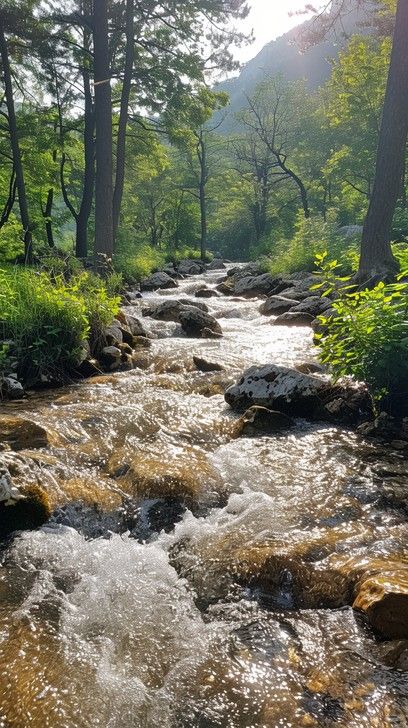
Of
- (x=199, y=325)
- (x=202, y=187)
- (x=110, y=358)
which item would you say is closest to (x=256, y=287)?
(x=199, y=325)

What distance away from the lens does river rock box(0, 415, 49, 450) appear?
389 centimetres

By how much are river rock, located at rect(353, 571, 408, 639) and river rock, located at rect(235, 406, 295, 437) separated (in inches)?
95.2

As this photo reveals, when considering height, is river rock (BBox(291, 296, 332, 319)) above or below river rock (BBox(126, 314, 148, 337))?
above

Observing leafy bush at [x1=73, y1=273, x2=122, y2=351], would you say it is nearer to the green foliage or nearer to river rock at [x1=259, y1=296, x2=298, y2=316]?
the green foliage

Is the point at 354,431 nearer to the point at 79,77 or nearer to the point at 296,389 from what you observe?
the point at 296,389

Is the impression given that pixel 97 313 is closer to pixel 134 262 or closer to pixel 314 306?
pixel 314 306

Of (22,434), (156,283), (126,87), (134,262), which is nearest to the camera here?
(22,434)

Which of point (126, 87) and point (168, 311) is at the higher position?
point (126, 87)

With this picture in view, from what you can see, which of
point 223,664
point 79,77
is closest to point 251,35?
point 79,77

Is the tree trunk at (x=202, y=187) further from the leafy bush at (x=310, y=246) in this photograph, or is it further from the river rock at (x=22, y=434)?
the river rock at (x=22, y=434)

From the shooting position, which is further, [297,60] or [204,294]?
[297,60]

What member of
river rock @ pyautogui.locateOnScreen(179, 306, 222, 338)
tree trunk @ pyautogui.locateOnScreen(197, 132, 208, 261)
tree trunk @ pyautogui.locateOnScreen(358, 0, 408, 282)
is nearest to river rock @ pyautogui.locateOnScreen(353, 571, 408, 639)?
river rock @ pyautogui.locateOnScreen(179, 306, 222, 338)

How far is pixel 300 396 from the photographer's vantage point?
5102 mm

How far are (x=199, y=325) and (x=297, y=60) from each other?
110 m
